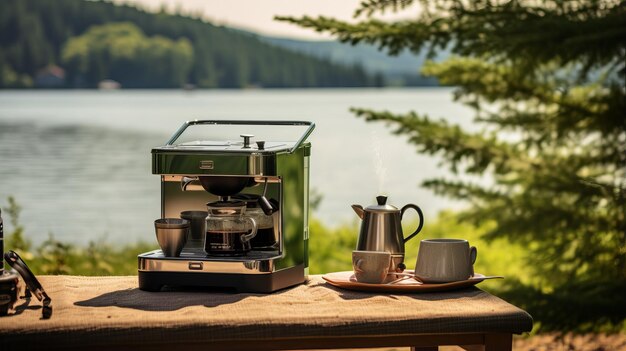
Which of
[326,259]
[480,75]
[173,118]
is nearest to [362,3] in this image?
[480,75]

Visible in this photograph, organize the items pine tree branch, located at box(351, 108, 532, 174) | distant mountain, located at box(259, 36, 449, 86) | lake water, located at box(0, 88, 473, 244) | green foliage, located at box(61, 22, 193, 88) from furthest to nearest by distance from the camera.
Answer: distant mountain, located at box(259, 36, 449, 86)
green foliage, located at box(61, 22, 193, 88)
lake water, located at box(0, 88, 473, 244)
pine tree branch, located at box(351, 108, 532, 174)

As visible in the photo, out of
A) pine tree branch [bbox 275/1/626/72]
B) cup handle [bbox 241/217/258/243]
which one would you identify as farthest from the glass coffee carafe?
pine tree branch [bbox 275/1/626/72]

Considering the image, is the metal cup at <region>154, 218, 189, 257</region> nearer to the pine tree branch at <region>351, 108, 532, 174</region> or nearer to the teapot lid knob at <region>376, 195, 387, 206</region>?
the teapot lid knob at <region>376, 195, 387, 206</region>

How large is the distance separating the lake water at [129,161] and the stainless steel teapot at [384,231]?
95 mm

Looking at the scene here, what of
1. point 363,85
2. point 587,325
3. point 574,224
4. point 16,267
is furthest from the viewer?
point 363,85

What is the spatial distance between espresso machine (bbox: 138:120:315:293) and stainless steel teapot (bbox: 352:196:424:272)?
0.63ft

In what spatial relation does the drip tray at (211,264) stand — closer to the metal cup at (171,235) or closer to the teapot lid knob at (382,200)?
the metal cup at (171,235)

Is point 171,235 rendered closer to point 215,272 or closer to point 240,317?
point 215,272

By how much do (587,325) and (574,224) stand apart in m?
0.68

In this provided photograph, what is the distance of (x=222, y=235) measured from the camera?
285 centimetres

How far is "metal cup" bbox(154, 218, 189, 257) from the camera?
2.88 m

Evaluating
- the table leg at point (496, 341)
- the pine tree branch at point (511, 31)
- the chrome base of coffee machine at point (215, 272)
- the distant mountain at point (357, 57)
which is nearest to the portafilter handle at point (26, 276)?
the chrome base of coffee machine at point (215, 272)

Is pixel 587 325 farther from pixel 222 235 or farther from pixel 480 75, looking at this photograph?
pixel 222 235

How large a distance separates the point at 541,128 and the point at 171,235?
3.70m
